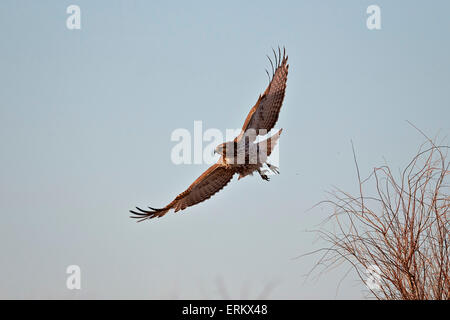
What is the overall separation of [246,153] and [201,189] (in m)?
1.10

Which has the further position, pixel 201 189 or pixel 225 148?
pixel 201 189

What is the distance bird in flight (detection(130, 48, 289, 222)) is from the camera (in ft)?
25.5

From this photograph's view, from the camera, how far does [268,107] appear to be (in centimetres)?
799

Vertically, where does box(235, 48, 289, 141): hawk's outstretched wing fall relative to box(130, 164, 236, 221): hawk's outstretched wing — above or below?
above

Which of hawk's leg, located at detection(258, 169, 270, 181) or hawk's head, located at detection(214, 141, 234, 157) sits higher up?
hawk's head, located at detection(214, 141, 234, 157)

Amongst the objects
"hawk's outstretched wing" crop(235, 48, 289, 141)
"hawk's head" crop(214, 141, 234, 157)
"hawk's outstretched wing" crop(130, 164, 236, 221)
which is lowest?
"hawk's outstretched wing" crop(130, 164, 236, 221)

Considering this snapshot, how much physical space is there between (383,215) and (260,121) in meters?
4.30

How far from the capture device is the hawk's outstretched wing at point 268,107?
25.7 ft

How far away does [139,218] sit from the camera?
26.7 feet

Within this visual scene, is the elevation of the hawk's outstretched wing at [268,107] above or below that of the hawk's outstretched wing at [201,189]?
above

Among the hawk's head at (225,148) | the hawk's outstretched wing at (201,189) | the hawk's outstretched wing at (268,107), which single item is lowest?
the hawk's outstretched wing at (201,189)

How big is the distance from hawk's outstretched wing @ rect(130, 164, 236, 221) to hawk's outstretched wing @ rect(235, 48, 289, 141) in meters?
0.73

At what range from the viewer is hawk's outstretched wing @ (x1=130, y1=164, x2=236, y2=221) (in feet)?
26.9

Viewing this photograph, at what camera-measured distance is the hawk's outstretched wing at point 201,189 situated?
8.19 metres
